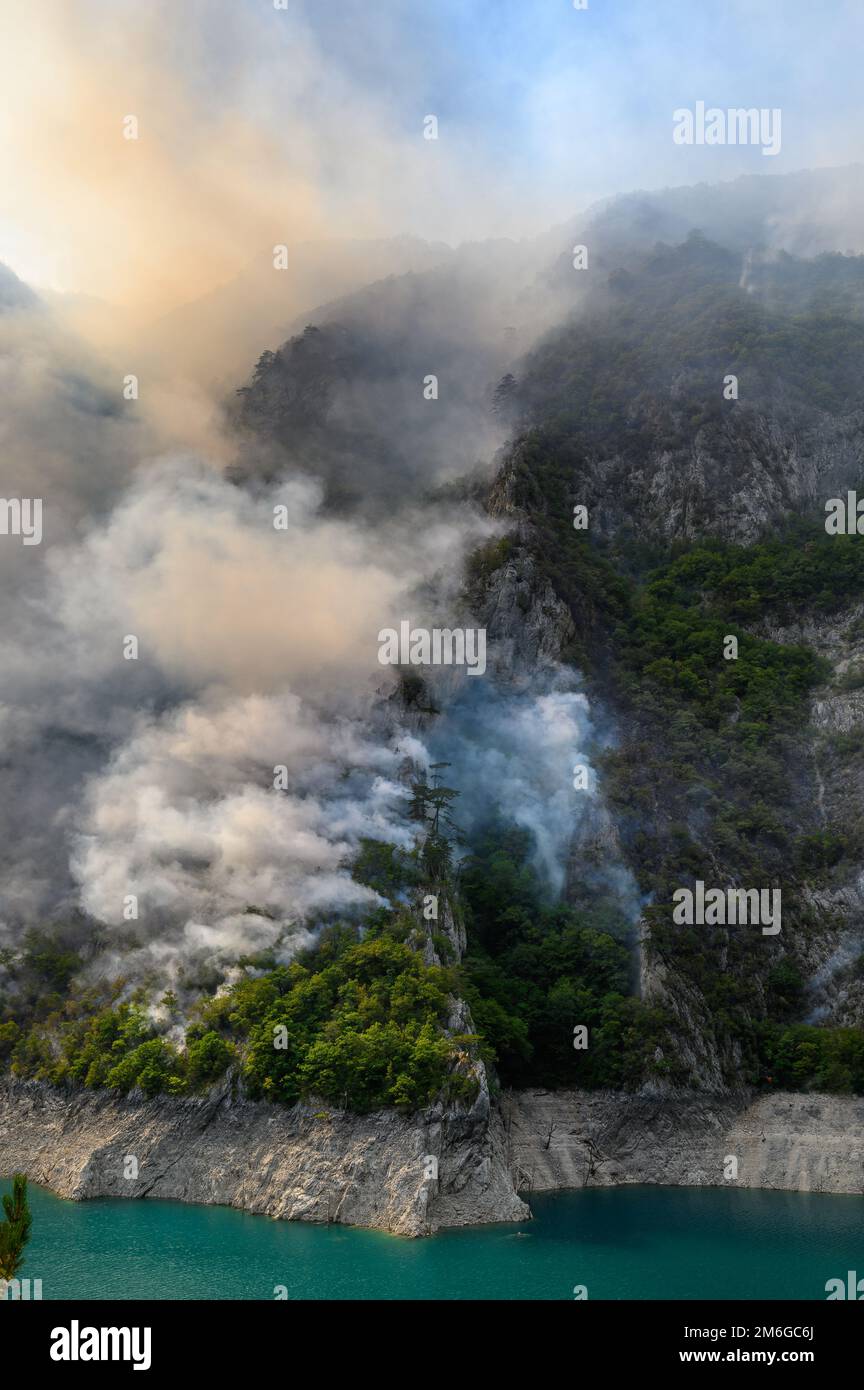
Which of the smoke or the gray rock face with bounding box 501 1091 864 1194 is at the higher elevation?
the smoke

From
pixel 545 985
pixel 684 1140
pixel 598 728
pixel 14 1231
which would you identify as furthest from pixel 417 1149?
pixel 598 728

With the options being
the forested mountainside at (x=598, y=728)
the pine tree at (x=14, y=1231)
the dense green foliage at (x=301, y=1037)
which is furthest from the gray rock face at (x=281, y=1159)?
the pine tree at (x=14, y=1231)

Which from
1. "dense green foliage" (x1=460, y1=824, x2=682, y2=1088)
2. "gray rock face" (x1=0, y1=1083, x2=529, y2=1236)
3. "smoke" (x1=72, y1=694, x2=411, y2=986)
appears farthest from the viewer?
"dense green foliage" (x1=460, y1=824, x2=682, y2=1088)

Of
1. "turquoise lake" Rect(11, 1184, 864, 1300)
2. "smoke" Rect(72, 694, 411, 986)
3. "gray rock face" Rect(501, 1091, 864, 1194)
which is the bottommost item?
"turquoise lake" Rect(11, 1184, 864, 1300)

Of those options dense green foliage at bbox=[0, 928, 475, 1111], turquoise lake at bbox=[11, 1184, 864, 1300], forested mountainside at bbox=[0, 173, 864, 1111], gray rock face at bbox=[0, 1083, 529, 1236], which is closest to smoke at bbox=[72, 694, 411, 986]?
forested mountainside at bbox=[0, 173, 864, 1111]

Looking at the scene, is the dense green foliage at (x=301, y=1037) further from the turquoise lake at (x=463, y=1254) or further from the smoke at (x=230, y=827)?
the turquoise lake at (x=463, y=1254)

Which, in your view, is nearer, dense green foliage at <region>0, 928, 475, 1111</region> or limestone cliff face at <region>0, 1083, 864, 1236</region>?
limestone cliff face at <region>0, 1083, 864, 1236</region>

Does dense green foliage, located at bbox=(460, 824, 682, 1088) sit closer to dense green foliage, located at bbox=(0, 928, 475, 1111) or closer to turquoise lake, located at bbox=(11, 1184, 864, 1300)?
dense green foliage, located at bbox=(0, 928, 475, 1111)
